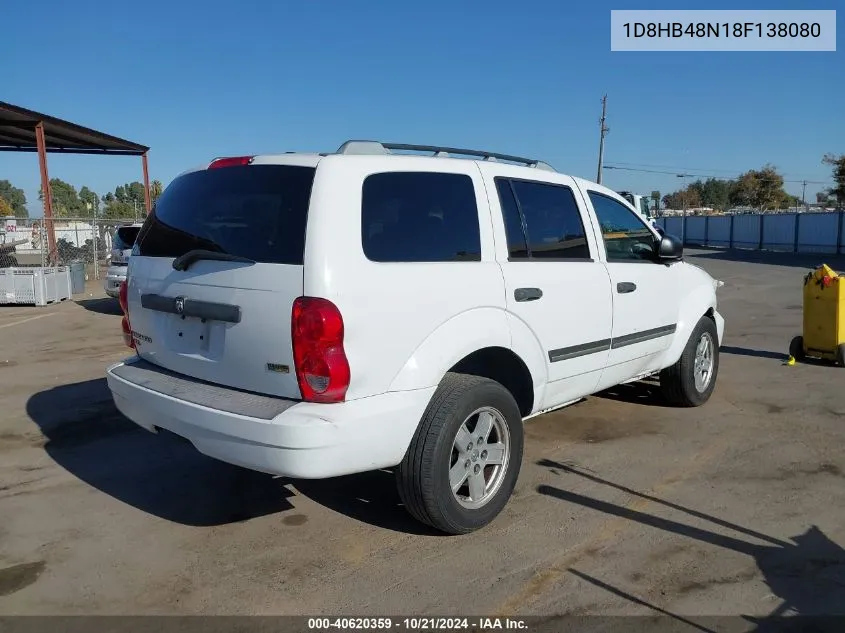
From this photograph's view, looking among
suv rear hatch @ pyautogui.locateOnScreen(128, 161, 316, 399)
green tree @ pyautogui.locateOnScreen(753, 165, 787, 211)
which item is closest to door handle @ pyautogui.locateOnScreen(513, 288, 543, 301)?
suv rear hatch @ pyautogui.locateOnScreen(128, 161, 316, 399)

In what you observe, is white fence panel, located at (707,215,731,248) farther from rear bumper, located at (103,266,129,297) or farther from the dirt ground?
the dirt ground

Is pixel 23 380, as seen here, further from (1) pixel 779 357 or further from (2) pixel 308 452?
(1) pixel 779 357

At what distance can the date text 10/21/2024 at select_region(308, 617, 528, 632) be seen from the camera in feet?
9.70

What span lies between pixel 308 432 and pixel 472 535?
123 centimetres

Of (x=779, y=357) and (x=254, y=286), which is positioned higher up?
(x=254, y=286)

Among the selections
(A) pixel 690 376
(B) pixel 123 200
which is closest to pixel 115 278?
(A) pixel 690 376

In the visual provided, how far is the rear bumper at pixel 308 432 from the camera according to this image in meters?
3.13

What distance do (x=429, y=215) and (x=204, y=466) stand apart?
98.3 inches

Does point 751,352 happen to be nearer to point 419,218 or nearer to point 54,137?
point 419,218

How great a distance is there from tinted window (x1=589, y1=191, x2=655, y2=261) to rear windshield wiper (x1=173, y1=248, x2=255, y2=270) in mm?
2664

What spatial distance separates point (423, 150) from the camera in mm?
4113

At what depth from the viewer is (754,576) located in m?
3.31

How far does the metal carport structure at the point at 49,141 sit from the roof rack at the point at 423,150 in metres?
15.1

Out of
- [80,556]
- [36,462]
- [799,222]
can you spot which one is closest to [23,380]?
[36,462]
